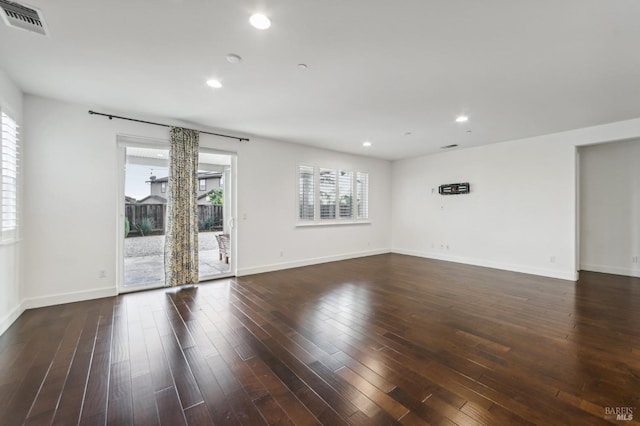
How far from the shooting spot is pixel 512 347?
2566mm

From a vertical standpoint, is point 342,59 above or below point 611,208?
above

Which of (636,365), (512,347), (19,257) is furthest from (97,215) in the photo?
(636,365)

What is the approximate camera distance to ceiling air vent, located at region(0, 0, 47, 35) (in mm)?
1941

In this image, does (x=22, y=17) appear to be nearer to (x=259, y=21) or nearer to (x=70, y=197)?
(x=259, y=21)

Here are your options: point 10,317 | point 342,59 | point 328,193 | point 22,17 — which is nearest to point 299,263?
point 328,193

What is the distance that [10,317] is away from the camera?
306 cm

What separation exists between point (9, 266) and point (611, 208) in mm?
9839

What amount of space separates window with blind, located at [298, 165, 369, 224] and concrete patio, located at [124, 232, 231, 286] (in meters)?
2.29

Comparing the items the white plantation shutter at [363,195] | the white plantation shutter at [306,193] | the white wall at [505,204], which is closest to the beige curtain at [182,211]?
the white plantation shutter at [306,193]

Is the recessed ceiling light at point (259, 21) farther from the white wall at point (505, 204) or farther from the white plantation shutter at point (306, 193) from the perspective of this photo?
the white wall at point (505, 204)

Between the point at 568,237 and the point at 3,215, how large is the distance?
8443 millimetres

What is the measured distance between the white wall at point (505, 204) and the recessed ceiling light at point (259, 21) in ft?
19.2

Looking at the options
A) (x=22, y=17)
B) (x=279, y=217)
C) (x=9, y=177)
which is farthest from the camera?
(x=279, y=217)

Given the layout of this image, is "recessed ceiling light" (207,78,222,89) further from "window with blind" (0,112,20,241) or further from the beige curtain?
"window with blind" (0,112,20,241)
